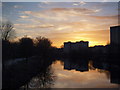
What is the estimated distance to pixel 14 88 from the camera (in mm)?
11703

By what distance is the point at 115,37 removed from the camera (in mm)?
49031

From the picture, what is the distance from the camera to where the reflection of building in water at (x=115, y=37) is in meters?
46.6

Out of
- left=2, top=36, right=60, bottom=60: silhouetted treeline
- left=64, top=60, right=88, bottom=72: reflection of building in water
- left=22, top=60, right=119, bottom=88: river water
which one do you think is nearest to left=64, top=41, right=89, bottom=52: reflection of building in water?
left=2, top=36, right=60, bottom=60: silhouetted treeline

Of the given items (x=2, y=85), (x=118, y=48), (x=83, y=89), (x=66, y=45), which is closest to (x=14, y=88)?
(x=2, y=85)

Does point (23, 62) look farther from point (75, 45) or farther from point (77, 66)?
point (75, 45)

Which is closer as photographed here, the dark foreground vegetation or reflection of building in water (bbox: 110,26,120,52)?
the dark foreground vegetation

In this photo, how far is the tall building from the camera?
47516 mm

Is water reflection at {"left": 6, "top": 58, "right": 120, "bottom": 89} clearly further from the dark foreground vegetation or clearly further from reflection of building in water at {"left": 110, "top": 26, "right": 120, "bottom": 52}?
reflection of building in water at {"left": 110, "top": 26, "right": 120, "bottom": 52}

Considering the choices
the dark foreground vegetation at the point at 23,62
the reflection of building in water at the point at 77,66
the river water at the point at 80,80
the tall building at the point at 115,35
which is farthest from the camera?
the tall building at the point at 115,35

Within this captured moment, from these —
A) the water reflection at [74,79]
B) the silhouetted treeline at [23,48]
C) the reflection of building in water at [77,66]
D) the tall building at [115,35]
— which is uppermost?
the tall building at [115,35]

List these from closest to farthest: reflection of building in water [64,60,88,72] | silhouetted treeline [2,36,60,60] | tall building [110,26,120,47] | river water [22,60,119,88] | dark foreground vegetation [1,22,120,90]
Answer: river water [22,60,119,88] < dark foreground vegetation [1,22,120,90] < silhouetted treeline [2,36,60,60] < reflection of building in water [64,60,88,72] < tall building [110,26,120,47]

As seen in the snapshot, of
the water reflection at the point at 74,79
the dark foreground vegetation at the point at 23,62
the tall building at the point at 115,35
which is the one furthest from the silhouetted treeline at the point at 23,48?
the tall building at the point at 115,35

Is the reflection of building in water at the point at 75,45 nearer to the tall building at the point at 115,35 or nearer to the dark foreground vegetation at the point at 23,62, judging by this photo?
the tall building at the point at 115,35

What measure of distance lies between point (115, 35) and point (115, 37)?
804mm
